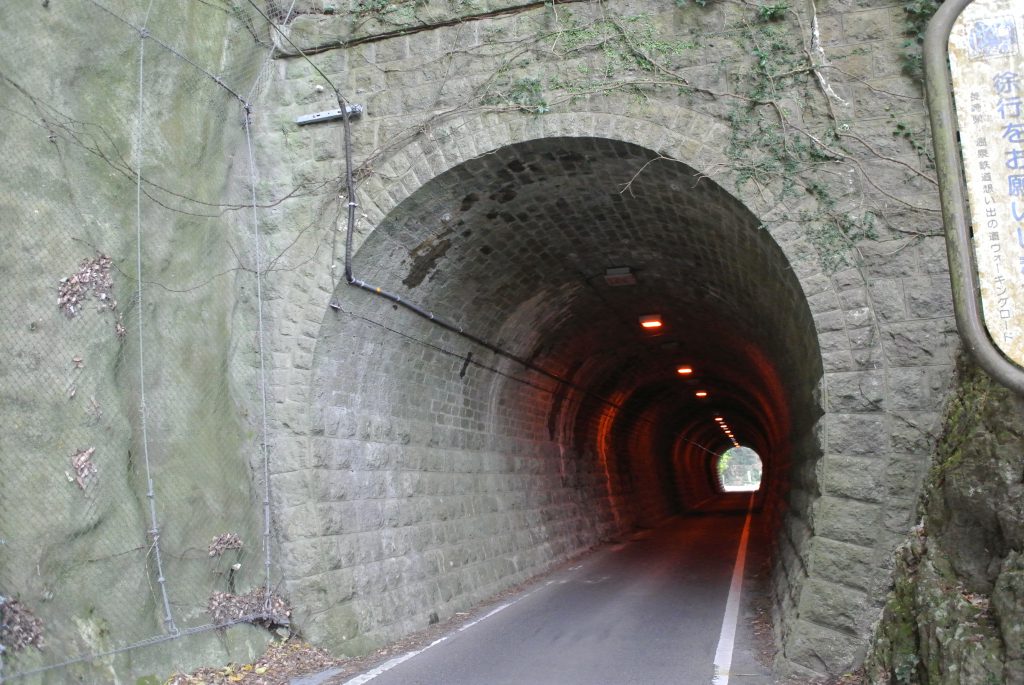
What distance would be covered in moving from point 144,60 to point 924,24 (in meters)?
7.31

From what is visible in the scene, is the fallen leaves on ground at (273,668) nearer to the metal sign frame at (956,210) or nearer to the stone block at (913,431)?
A: the stone block at (913,431)

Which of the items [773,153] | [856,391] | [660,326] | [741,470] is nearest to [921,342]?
[856,391]

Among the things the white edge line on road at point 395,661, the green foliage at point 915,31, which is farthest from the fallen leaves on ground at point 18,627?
the green foliage at point 915,31

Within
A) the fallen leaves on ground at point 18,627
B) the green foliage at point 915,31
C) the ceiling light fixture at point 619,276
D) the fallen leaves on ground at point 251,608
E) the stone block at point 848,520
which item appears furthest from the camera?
the ceiling light fixture at point 619,276

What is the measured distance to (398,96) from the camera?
8414 millimetres

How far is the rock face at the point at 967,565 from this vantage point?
14.2 ft

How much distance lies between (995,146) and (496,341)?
8214 millimetres

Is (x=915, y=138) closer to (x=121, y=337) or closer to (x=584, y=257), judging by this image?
(x=584, y=257)

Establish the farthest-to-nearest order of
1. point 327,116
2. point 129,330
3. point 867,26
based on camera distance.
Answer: point 327,116, point 129,330, point 867,26

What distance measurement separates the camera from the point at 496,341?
11.8 m

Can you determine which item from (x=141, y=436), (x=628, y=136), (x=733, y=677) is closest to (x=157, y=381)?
(x=141, y=436)

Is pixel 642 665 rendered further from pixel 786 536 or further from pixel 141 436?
pixel 141 436

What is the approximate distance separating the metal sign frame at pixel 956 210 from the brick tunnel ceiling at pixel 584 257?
119 inches

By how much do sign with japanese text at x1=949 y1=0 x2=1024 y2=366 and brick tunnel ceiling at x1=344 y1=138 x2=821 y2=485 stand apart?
310 centimetres
